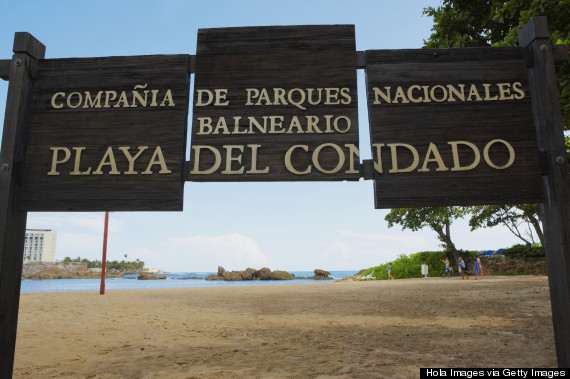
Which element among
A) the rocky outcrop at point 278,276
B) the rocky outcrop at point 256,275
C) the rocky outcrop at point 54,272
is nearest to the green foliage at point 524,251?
the rocky outcrop at point 256,275

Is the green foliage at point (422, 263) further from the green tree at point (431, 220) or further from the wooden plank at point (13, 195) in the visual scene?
the wooden plank at point (13, 195)

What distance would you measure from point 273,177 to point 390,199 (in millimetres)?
1130

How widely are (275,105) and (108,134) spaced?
1.72 m

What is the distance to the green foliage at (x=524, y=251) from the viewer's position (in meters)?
26.6

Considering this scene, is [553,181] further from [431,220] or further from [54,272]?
[54,272]

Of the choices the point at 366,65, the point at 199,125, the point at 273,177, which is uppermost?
the point at 366,65

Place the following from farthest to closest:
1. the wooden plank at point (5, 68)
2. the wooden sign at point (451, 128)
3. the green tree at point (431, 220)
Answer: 1. the green tree at point (431, 220)
2. the wooden plank at point (5, 68)
3. the wooden sign at point (451, 128)

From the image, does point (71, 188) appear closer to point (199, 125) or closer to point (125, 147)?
point (125, 147)

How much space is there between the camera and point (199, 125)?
3.73 meters

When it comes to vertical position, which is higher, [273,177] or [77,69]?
[77,69]

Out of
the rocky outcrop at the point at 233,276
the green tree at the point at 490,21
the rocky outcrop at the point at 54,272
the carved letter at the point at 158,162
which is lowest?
the rocky outcrop at the point at 54,272

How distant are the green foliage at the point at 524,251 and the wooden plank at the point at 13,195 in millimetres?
31139

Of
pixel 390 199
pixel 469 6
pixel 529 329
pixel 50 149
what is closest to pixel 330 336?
pixel 529 329

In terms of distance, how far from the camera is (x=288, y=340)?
7.47m
